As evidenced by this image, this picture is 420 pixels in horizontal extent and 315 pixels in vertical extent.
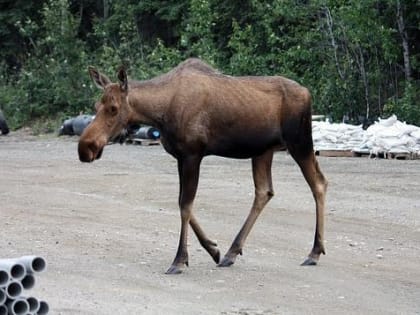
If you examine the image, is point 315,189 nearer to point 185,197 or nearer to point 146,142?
point 185,197

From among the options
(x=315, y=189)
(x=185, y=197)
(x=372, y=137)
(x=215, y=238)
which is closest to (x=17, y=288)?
(x=185, y=197)

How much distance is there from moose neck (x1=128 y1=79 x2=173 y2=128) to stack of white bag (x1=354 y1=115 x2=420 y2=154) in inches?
502

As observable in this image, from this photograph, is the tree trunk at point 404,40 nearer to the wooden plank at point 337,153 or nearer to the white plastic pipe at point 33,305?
the wooden plank at point 337,153

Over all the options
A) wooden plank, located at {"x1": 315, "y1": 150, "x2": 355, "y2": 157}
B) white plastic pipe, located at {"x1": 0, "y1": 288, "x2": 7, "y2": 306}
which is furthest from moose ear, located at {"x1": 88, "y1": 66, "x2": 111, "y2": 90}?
wooden plank, located at {"x1": 315, "y1": 150, "x2": 355, "y2": 157}

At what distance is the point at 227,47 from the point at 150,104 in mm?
23159

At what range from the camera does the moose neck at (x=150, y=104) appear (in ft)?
Answer: 34.1

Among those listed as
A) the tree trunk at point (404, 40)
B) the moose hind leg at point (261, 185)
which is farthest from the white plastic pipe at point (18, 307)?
the tree trunk at point (404, 40)

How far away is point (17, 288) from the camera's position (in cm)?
680

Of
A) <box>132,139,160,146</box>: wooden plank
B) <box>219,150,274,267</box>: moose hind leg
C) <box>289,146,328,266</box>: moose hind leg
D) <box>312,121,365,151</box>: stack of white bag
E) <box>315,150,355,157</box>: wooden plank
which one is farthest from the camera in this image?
<box>132,139,160,146</box>: wooden plank

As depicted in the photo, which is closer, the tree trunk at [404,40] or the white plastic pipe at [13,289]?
the white plastic pipe at [13,289]

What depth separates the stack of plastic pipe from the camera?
6699 millimetres

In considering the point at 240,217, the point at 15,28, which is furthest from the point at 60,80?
the point at 240,217

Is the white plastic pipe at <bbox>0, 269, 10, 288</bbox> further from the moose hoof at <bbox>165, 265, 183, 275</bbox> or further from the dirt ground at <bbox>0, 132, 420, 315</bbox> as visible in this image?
the moose hoof at <bbox>165, 265, 183, 275</bbox>

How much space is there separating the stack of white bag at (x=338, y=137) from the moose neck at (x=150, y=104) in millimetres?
13294
